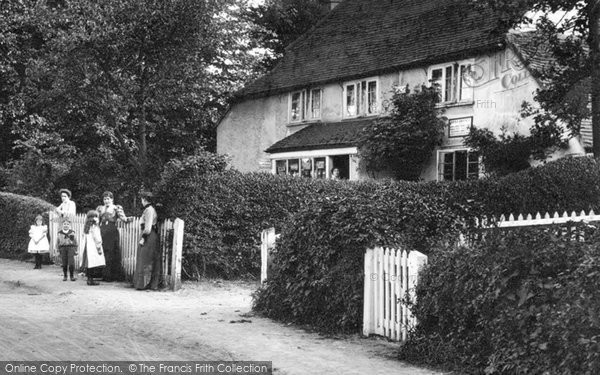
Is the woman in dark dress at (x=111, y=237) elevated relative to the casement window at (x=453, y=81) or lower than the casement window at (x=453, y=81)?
lower

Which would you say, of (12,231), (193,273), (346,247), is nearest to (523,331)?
(346,247)

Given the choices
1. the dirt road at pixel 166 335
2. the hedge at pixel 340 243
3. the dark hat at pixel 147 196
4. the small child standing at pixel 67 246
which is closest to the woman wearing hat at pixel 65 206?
the small child standing at pixel 67 246

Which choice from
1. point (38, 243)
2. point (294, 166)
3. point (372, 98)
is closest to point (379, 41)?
point (372, 98)

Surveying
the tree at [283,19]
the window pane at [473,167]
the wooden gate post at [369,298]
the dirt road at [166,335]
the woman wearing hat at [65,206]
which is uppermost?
the tree at [283,19]

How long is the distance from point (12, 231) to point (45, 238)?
157 inches

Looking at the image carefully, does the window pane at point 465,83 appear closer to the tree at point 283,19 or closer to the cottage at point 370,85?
the cottage at point 370,85

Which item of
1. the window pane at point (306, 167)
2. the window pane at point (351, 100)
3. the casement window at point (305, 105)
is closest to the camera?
the window pane at point (306, 167)

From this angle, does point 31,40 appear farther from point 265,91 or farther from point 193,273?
point 193,273

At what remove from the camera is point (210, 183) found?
604 inches

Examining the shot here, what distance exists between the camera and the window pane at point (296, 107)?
31.1 meters

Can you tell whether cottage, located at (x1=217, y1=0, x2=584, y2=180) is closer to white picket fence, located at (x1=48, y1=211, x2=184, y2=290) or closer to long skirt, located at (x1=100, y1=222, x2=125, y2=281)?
white picket fence, located at (x1=48, y1=211, x2=184, y2=290)

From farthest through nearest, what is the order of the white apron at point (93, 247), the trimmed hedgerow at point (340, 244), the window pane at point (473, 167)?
the window pane at point (473, 167) < the white apron at point (93, 247) < the trimmed hedgerow at point (340, 244)

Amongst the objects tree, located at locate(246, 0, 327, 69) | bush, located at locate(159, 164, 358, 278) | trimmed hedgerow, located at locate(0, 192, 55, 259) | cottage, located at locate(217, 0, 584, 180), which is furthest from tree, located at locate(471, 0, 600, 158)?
tree, located at locate(246, 0, 327, 69)

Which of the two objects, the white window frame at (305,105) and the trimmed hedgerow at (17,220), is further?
the white window frame at (305,105)
